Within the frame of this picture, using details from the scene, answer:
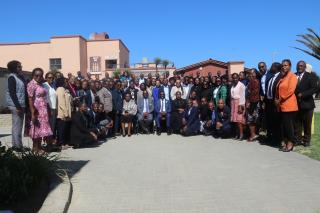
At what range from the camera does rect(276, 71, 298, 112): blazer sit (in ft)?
30.6

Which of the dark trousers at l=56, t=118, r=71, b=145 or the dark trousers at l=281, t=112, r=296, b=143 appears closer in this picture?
the dark trousers at l=281, t=112, r=296, b=143

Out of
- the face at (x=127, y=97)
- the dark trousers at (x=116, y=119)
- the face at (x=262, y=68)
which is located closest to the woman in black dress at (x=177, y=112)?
the face at (x=127, y=97)

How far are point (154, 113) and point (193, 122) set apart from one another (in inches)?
62.6

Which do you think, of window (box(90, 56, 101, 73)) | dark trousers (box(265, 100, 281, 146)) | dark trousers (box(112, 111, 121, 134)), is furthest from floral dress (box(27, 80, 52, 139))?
window (box(90, 56, 101, 73))

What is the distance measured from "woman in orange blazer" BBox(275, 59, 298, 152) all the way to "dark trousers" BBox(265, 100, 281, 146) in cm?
72

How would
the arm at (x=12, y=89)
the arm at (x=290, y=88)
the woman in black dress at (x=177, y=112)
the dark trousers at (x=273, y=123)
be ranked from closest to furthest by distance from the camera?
the arm at (x=12, y=89) < the arm at (x=290, y=88) < the dark trousers at (x=273, y=123) < the woman in black dress at (x=177, y=112)

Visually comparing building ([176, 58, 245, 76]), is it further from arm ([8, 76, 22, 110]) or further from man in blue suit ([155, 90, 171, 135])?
arm ([8, 76, 22, 110])

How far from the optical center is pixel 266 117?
10.9 meters


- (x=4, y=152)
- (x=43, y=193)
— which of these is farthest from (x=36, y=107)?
(x=43, y=193)

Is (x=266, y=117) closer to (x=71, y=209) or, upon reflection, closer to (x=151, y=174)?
(x=151, y=174)

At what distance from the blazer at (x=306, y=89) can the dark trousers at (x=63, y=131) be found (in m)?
5.96

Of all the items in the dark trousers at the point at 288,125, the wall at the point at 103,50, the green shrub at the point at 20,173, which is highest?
the wall at the point at 103,50

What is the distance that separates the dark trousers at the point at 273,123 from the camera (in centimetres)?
→ 1033

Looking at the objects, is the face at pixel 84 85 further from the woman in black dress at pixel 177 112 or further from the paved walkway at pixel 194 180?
the woman in black dress at pixel 177 112
